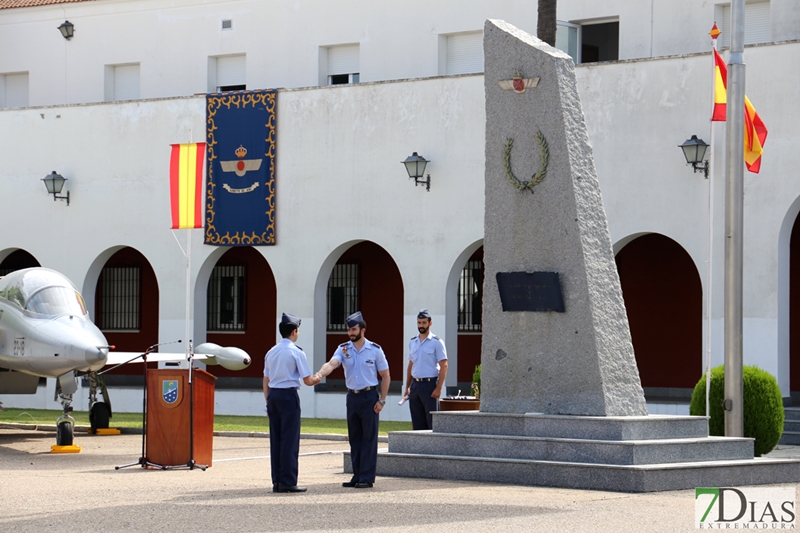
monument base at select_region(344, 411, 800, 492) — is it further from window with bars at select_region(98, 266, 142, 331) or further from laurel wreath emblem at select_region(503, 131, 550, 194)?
window with bars at select_region(98, 266, 142, 331)

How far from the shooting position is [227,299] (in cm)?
3225

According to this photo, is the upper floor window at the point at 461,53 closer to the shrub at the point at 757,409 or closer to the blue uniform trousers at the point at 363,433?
the shrub at the point at 757,409

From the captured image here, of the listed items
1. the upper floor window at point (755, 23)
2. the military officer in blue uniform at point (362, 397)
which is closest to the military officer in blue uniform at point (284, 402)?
the military officer in blue uniform at point (362, 397)

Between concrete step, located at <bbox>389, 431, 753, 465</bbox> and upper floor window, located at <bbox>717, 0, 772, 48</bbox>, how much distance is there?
42.4ft

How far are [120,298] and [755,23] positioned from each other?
54.1ft

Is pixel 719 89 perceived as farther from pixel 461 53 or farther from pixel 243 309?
pixel 243 309

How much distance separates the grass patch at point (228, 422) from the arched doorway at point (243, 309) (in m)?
4.51

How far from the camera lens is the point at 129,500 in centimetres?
1220

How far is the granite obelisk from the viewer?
45.3 feet

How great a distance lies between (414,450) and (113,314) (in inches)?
805

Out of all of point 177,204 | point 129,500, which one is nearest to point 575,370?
point 129,500

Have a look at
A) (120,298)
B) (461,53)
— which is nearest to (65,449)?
(461,53)

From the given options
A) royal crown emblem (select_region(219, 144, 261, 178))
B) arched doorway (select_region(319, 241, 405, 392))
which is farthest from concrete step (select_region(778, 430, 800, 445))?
royal crown emblem (select_region(219, 144, 261, 178))

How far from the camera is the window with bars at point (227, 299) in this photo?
32.0 meters
